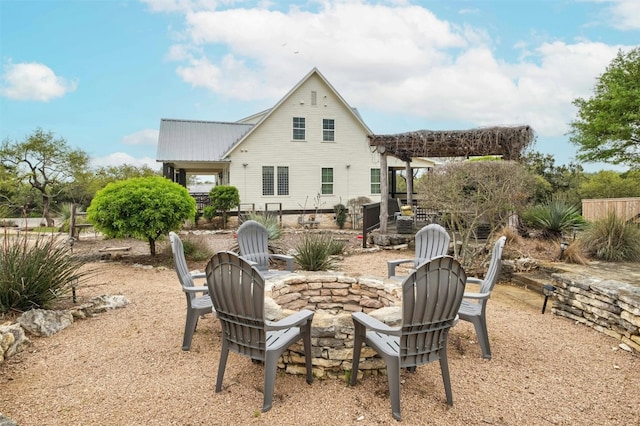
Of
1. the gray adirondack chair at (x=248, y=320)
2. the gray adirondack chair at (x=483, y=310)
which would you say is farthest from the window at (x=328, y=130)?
the gray adirondack chair at (x=248, y=320)

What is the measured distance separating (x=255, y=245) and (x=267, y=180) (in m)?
13.7

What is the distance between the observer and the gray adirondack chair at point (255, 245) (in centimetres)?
541

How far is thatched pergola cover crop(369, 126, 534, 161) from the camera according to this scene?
988 cm

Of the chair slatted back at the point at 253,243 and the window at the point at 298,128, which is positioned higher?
the window at the point at 298,128

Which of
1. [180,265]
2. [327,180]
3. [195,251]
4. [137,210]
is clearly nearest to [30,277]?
[180,265]

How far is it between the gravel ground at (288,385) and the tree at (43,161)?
2024 centimetres

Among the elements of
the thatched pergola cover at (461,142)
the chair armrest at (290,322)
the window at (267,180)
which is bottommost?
the chair armrest at (290,322)

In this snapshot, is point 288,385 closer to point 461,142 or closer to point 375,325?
point 375,325

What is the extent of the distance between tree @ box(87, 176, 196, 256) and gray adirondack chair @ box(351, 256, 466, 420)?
6766mm

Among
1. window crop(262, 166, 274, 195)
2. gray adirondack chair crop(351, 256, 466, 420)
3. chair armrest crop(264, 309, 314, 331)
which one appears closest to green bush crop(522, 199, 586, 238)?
gray adirondack chair crop(351, 256, 466, 420)

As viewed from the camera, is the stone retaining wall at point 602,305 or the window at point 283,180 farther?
the window at point 283,180

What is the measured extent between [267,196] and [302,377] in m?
16.0

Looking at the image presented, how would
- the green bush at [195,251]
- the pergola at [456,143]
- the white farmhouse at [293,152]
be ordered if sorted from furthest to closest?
the white farmhouse at [293,152], the pergola at [456,143], the green bush at [195,251]

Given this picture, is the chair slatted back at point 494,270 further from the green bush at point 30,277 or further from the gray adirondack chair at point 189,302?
the green bush at point 30,277
